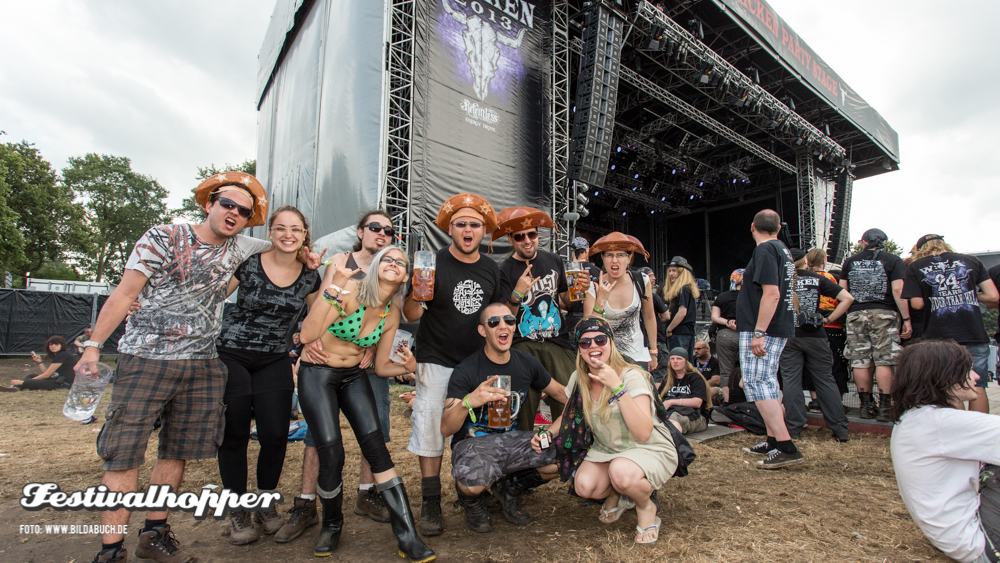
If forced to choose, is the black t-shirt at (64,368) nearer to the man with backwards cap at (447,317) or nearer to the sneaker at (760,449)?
the man with backwards cap at (447,317)

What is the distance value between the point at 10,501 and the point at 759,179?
2279 centimetres

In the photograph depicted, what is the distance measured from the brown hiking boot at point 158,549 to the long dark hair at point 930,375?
3538 mm

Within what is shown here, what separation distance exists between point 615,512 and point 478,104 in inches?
329

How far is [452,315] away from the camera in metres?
2.94

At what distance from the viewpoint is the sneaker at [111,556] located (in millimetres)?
2176

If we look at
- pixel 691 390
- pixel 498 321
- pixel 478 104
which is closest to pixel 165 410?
pixel 498 321

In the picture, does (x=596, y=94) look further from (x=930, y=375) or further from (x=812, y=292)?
(x=930, y=375)

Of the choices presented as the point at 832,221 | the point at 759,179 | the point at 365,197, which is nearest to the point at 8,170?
the point at 365,197

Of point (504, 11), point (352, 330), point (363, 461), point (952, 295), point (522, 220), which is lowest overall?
point (363, 461)

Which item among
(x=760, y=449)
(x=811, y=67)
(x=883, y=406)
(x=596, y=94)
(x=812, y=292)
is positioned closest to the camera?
(x=760, y=449)

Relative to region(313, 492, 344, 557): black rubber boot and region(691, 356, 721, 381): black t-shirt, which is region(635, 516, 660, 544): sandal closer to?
region(313, 492, 344, 557): black rubber boot

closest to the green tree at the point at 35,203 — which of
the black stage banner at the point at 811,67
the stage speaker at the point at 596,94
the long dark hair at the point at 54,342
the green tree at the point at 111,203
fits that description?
the green tree at the point at 111,203

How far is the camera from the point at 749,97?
514 inches

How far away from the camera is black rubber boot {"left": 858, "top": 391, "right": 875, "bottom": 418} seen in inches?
199
